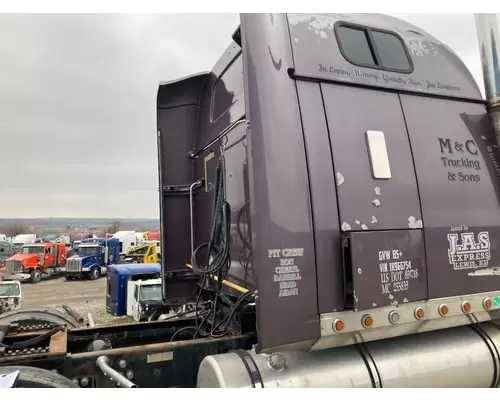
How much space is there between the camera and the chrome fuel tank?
253cm

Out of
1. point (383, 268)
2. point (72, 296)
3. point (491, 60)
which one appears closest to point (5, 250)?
point (72, 296)

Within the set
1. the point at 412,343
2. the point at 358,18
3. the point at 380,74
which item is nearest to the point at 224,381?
the point at 412,343

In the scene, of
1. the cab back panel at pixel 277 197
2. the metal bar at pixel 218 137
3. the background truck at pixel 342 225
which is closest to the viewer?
the cab back panel at pixel 277 197

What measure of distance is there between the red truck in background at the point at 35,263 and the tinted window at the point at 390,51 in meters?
23.6

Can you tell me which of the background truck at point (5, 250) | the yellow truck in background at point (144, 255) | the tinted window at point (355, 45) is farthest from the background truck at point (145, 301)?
the background truck at point (5, 250)

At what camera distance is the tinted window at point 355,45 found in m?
2.96

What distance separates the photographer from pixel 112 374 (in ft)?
8.18

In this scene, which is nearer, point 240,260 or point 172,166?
point 240,260

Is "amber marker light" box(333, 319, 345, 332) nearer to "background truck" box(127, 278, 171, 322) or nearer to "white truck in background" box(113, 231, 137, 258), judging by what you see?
"background truck" box(127, 278, 171, 322)

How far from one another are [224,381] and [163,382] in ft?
2.29

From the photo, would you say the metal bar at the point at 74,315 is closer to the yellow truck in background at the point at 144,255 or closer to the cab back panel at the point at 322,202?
the cab back panel at the point at 322,202

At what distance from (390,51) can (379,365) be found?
2.48m

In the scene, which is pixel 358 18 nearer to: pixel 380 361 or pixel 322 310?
pixel 322 310
